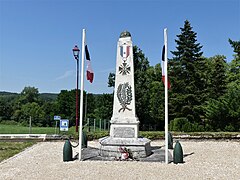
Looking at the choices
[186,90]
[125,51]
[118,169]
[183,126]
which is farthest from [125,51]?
[186,90]

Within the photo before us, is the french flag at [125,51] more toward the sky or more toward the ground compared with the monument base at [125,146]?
more toward the sky

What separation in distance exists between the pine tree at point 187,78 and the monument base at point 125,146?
17.6 meters

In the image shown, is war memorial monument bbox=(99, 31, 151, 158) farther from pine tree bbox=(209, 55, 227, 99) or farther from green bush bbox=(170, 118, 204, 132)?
pine tree bbox=(209, 55, 227, 99)

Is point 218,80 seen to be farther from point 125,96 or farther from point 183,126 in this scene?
point 125,96

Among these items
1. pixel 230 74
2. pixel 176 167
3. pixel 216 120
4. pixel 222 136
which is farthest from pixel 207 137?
pixel 230 74

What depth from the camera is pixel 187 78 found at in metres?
27.8

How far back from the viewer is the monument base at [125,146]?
9211 millimetres

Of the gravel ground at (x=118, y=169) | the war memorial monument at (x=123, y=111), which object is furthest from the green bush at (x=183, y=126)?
the war memorial monument at (x=123, y=111)

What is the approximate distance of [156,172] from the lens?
7238 mm

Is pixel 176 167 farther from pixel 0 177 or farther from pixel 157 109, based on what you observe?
pixel 157 109

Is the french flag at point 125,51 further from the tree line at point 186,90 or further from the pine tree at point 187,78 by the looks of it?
the pine tree at point 187,78

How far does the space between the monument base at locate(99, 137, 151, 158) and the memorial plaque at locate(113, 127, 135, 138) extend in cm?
31

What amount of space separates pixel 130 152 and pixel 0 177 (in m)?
3.90

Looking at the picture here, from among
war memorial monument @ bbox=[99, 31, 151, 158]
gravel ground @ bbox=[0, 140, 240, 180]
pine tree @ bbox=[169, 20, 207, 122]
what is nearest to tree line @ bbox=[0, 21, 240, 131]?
pine tree @ bbox=[169, 20, 207, 122]
